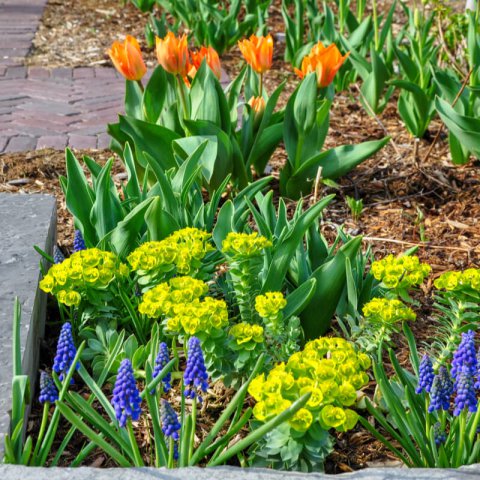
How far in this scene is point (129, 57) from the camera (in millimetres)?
2840

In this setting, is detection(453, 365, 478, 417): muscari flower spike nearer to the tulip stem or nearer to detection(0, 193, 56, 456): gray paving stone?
detection(0, 193, 56, 456): gray paving stone

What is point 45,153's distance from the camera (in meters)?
3.59

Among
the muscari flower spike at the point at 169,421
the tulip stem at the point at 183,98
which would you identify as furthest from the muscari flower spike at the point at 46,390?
the tulip stem at the point at 183,98

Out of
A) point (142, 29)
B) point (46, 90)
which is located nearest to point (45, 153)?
point (46, 90)

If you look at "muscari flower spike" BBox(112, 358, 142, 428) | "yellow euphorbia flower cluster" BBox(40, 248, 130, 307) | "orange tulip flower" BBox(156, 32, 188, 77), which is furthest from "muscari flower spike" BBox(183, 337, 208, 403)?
"orange tulip flower" BBox(156, 32, 188, 77)

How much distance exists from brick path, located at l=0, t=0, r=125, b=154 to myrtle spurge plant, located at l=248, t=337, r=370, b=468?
2.40m

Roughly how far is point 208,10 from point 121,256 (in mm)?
3278

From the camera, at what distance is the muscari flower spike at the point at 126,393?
1456 mm

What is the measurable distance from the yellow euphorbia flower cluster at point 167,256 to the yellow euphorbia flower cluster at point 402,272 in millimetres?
438

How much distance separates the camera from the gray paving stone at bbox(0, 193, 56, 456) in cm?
184

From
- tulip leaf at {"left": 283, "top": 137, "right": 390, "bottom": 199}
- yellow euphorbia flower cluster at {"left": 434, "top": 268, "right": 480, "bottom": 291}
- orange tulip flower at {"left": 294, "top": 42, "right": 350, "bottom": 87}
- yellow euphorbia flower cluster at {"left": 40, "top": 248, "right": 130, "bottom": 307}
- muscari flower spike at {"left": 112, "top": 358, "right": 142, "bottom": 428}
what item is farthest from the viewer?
tulip leaf at {"left": 283, "top": 137, "right": 390, "bottom": 199}

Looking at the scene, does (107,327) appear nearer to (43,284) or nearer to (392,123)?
(43,284)

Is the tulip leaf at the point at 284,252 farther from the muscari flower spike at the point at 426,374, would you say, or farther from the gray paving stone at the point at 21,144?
the gray paving stone at the point at 21,144

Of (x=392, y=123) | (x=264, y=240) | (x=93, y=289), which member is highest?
(x=264, y=240)
